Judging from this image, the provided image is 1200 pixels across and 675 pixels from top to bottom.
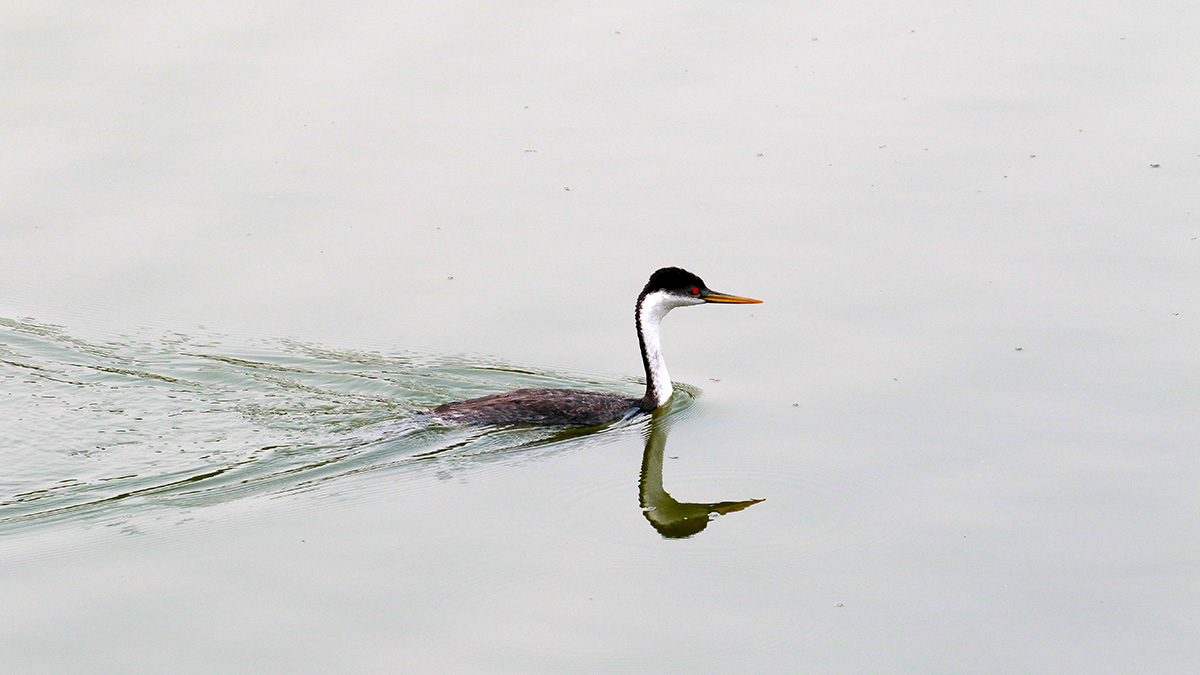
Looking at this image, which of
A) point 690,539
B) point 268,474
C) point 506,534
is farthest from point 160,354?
point 690,539

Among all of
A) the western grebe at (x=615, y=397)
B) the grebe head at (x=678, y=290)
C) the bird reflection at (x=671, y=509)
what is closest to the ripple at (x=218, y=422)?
the western grebe at (x=615, y=397)

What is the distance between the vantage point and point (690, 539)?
27.1ft

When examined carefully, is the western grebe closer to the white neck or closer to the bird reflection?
the white neck

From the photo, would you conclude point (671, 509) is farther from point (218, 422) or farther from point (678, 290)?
point (218, 422)

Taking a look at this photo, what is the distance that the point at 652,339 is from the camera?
10344 millimetres

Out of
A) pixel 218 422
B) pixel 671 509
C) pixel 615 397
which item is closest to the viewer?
pixel 671 509

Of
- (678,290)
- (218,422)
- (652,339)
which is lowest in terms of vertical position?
(218,422)

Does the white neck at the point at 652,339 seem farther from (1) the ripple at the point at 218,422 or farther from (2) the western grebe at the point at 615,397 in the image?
(1) the ripple at the point at 218,422

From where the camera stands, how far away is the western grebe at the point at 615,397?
395 inches

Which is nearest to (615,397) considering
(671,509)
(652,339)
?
(652,339)

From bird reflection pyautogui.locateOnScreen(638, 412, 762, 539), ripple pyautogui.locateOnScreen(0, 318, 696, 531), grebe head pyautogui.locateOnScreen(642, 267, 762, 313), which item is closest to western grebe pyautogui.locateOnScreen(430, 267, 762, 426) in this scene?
grebe head pyautogui.locateOnScreen(642, 267, 762, 313)

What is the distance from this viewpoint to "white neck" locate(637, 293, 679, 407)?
10.3 metres

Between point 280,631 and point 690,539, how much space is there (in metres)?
2.46

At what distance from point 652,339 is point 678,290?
0.40m
